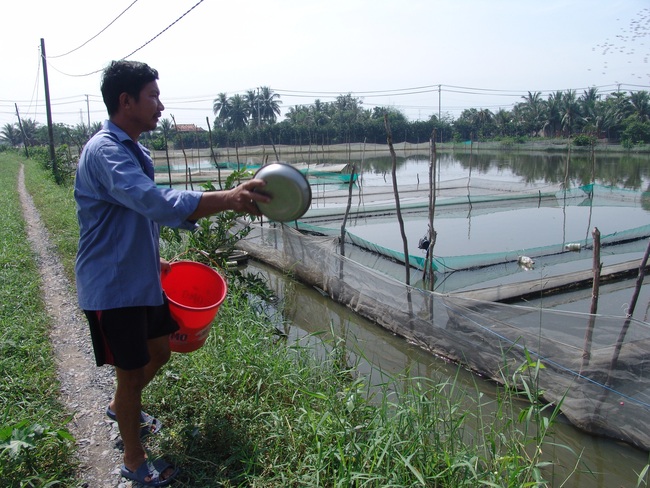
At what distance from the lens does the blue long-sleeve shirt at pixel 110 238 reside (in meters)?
1.73

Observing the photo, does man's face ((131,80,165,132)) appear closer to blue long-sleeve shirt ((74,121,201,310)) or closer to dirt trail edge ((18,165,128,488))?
blue long-sleeve shirt ((74,121,201,310))

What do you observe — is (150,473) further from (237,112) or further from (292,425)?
(237,112)

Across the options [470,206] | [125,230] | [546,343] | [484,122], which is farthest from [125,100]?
[484,122]

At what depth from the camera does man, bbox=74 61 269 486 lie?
1671 mm

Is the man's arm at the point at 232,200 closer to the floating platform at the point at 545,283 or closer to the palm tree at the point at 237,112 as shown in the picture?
the floating platform at the point at 545,283

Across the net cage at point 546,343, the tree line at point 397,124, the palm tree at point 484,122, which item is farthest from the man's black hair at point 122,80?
the palm tree at point 484,122

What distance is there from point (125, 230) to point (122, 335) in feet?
1.24

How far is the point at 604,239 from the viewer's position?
27.1 feet

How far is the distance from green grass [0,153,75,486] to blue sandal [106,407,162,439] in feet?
0.93

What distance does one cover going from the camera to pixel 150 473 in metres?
1.95

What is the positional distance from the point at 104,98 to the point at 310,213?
9.14 metres

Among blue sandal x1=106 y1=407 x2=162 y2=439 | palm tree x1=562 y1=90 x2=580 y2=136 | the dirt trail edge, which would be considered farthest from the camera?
palm tree x1=562 y1=90 x2=580 y2=136

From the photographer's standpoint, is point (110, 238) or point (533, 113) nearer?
point (110, 238)

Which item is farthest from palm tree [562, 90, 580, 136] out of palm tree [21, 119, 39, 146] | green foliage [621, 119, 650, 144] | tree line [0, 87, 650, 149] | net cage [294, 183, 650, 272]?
palm tree [21, 119, 39, 146]
